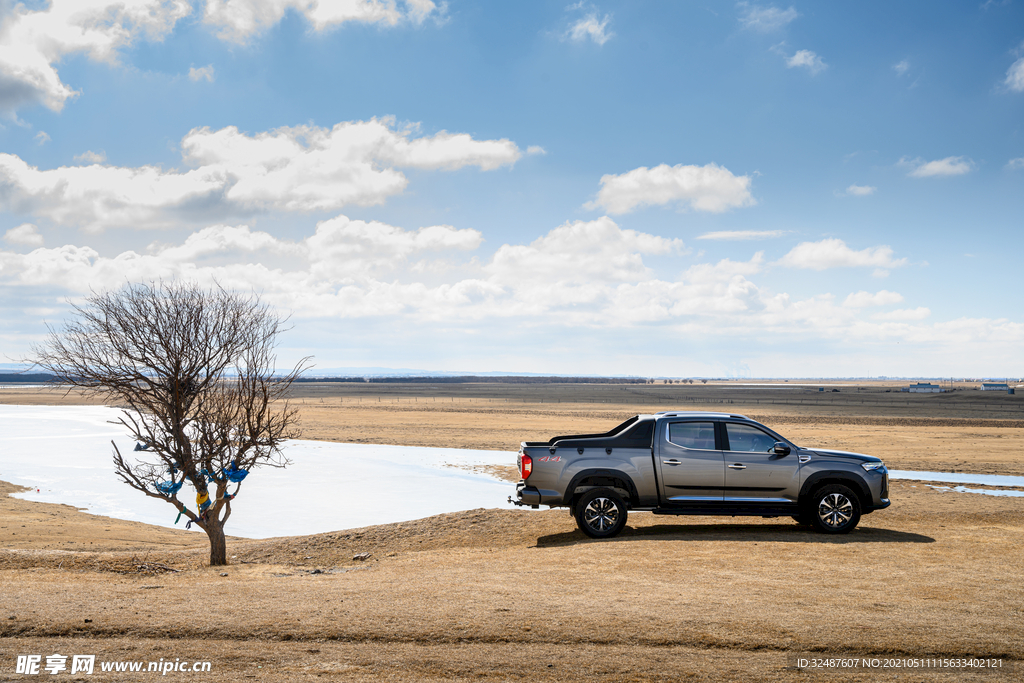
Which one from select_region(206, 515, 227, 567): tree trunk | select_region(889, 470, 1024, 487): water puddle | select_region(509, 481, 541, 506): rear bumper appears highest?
select_region(509, 481, 541, 506): rear bumper

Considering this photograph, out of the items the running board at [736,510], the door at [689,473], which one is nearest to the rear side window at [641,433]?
the door at [689,473]

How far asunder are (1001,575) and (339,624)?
28.9 feet

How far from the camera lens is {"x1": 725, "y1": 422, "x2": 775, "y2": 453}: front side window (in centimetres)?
1262

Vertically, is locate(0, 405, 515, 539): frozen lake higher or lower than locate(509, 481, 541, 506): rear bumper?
lower

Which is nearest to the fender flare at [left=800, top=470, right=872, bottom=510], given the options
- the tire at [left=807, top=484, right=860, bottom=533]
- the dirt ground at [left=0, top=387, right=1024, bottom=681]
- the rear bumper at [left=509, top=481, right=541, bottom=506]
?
the tire at [left=807, top=484, right=860, bottom=533]

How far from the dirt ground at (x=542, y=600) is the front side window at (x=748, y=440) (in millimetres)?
1559

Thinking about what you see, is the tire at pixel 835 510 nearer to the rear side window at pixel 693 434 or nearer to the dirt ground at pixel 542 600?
the dirt ground at pixel 542 600

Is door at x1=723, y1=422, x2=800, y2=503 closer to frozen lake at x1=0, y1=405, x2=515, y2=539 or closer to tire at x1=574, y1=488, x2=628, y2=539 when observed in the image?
tire at x1=574, y1=488, x2=628, y2=539

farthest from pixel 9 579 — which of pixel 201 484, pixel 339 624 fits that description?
pixel 339 624

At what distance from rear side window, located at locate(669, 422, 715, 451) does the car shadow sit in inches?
64.9

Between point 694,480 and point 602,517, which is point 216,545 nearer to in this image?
point 602,517

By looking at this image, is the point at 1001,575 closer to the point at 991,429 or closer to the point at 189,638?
the point at 189,638

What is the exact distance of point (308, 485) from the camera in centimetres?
2691

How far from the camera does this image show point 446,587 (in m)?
9.23
